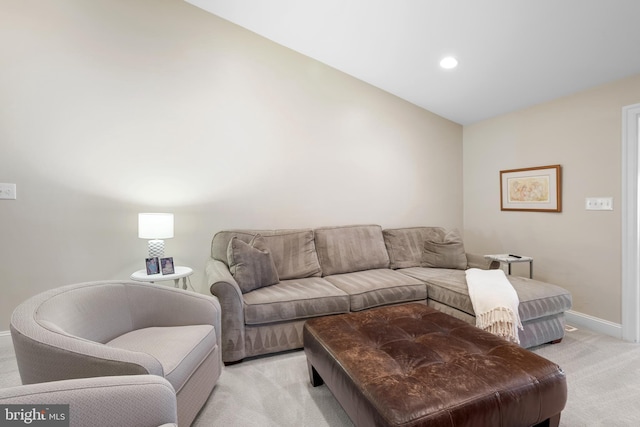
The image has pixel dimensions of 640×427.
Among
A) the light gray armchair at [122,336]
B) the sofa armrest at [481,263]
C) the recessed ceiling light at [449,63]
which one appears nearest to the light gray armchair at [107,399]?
the light gray armchair at [122,336]

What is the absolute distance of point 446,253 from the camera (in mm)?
3168

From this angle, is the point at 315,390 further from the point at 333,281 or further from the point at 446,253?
the point at 446,253

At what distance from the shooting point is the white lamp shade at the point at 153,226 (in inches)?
93.7

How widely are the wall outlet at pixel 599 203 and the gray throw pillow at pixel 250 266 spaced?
287 centimetres

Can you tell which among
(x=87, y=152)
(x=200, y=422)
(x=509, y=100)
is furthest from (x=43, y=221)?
(x=509, y=100)

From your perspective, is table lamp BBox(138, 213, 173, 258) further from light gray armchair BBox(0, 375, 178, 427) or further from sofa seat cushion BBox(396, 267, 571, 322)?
sofa seat cushion BBox(396, 267, 571, 322)

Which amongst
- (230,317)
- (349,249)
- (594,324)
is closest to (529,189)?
(594,324)

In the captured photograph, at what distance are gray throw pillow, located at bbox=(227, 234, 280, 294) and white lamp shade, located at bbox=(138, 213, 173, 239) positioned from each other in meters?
0.54

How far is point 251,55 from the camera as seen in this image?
10.00 ft

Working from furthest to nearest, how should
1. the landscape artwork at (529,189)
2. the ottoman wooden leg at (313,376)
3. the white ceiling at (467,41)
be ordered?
1. the landscape artwork at (529,189)
2. the white ceiling at (467,41)
3. the ottoman wooden leg at (313,376)

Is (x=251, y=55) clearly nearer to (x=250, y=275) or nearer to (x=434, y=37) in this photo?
(x=434, y=37)

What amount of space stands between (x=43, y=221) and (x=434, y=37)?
140 inches

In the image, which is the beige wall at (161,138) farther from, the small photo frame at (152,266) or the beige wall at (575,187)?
the beige wall at (575,187)

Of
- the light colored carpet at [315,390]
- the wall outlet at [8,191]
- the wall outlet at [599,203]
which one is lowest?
the light colored carpet at [315,390]
